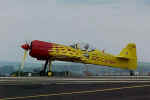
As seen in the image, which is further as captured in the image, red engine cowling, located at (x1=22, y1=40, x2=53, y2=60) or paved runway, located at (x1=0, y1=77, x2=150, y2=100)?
red engine cowling, located at (x1=22, y1=40, x2=53, y2=60)

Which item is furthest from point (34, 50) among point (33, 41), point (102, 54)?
point (102, 54)

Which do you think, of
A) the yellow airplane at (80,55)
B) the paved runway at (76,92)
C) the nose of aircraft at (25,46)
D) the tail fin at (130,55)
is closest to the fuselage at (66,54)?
the yellow airplane at (80,55)

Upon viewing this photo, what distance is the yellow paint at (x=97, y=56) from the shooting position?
23688mm

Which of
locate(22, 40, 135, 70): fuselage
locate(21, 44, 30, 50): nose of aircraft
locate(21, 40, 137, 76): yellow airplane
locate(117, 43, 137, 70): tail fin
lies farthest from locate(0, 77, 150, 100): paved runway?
locate(117, 43, 137, 70): tail fin

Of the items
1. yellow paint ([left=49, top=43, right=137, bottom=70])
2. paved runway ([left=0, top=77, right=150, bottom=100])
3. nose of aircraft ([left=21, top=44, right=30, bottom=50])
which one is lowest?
paved runway ([left=0, top=77, right=150, bottom=100])

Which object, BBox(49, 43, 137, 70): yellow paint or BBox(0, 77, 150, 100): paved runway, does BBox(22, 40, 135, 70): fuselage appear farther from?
BBox(0, 77, 150, 100): paved runway

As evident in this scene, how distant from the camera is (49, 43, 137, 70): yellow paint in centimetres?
2369

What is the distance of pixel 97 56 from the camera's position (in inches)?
1004

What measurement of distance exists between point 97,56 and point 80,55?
259cm

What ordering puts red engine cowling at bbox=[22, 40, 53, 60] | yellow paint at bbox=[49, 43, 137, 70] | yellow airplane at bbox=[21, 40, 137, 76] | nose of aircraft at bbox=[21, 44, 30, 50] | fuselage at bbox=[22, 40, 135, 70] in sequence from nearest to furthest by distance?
1. red engine cowling at bbox=[22, 40, 53, 60]
2. fuselage at bbox=[22, 40, 135, 70]
3. yellow airplane at bbox=[21, 40, 137, 76]
4. nose of aircraft at bbox=[21, 44, 30, 50]
5. yellow paint at bbox=[49, 43, 137, 70]

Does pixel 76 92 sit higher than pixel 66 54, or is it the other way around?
pixel 66 54

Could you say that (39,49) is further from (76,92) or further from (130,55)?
(130,55)

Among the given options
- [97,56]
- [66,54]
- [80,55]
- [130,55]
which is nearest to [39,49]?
[66,54]

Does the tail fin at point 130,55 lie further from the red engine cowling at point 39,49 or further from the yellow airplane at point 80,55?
the red engine cowling at point 39,49
